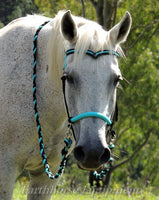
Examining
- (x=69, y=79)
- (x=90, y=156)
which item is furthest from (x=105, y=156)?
(x=69, y=79)

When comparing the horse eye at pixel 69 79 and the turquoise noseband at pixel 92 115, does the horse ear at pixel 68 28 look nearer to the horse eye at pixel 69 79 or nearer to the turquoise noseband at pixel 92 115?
the horse eye at pixel 69 79

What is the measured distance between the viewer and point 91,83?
2.77 m

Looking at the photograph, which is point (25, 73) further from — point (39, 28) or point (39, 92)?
point (39, 28)

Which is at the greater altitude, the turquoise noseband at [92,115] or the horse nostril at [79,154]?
the turquoise noseband at [92,115]

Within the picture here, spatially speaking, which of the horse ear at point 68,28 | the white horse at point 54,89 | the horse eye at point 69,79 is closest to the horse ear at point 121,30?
the white horse at point 54,89

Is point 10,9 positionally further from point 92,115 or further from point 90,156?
point 90,156

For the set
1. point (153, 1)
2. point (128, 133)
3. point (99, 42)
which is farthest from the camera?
point (128, 133)

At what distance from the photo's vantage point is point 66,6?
37.8 feet

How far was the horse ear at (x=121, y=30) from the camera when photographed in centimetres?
307

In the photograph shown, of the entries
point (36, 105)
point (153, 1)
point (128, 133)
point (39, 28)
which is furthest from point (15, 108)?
point (128, 133)

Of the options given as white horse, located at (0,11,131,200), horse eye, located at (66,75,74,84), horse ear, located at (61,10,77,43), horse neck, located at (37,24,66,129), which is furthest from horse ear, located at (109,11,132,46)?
horse neck, located at (37,24,66,129)

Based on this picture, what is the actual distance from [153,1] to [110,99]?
807 centimetres

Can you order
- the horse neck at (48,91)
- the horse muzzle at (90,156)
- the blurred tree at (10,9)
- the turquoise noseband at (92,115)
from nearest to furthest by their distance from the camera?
the horse muzzle at (90,156), the turquoise noseband at (92,115), the horse neck at (48,91), the blurred tree at (10,9)

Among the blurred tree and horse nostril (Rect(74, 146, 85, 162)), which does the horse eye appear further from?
the blurred tree
